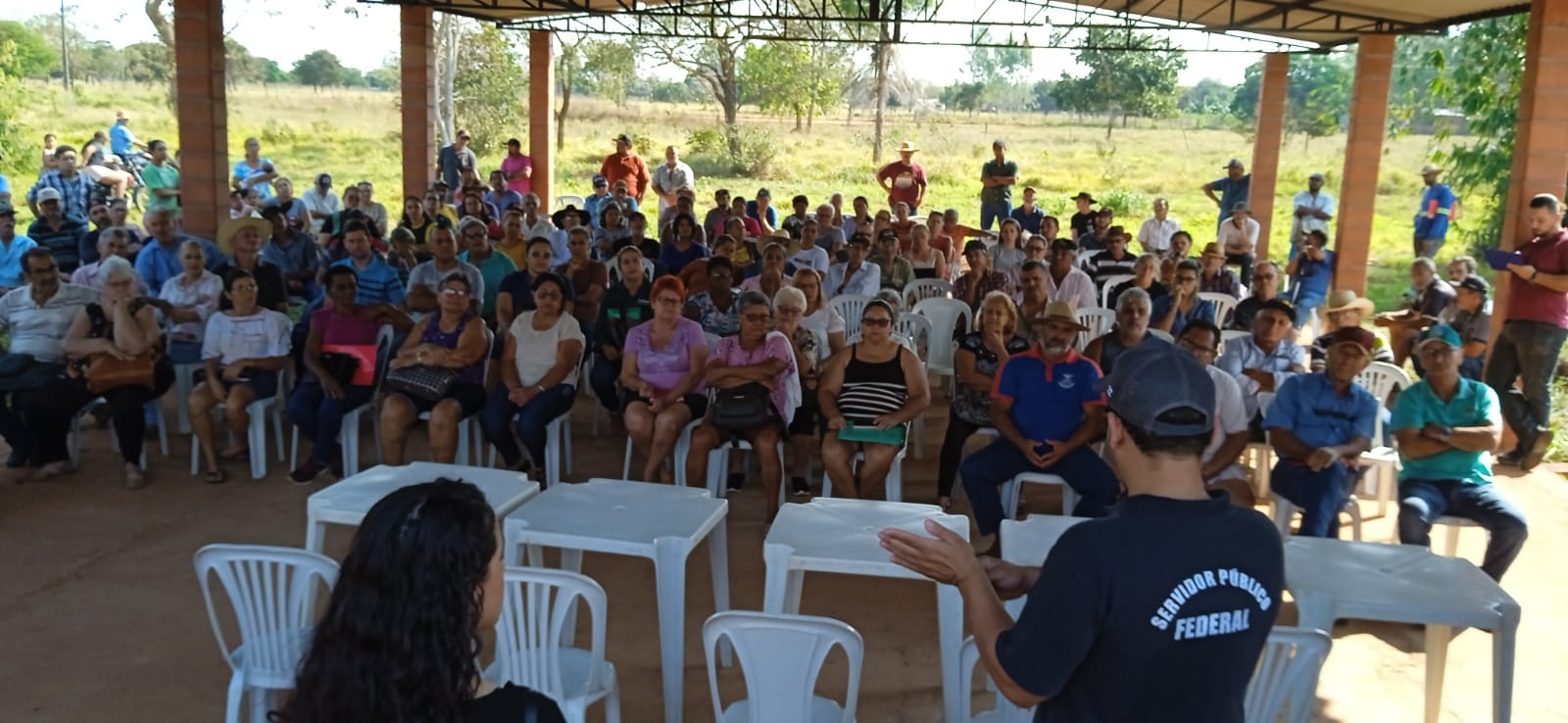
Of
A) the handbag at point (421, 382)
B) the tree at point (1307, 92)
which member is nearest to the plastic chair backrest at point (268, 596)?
the handbag at point (421, 382)

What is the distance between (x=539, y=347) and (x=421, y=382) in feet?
1.77

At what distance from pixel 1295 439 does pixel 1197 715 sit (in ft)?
10.3

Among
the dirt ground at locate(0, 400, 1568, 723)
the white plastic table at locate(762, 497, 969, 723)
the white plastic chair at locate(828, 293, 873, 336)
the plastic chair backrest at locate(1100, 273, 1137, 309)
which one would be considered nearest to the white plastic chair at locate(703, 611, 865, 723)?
the white plastic table at locate(762, 497, 969, 723)

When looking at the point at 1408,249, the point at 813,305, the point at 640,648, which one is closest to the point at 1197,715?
the point at 640,648

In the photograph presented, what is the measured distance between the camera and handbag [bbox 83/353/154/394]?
16.5ft

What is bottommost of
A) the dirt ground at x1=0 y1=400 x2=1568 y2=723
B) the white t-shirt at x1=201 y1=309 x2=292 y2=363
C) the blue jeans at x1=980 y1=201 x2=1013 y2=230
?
the dirt ground at x1=0 y1=400 x2=1568 y2=723

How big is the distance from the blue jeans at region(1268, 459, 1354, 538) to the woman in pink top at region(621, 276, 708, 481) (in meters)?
2.43

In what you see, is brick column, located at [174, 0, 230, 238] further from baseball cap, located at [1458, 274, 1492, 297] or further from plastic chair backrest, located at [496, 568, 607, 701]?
baseball cap, located at [1458, 274, 1492, 297]

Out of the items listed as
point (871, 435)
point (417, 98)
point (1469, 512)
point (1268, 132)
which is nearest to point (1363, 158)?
point (1268, 132)

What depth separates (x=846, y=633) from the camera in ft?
7.36

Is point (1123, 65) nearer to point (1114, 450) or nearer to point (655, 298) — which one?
point (655, 298)

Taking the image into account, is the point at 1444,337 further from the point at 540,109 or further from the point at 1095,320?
the point at 540,109

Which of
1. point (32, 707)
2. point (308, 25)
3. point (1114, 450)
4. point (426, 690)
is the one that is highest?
point (308, 25)

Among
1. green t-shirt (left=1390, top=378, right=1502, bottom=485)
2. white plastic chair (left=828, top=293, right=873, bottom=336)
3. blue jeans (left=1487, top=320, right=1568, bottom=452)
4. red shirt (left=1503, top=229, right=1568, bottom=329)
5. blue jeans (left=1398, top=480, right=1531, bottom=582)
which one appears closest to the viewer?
blue jeans (left=1398, top=480, right=1531, bottom=582)
